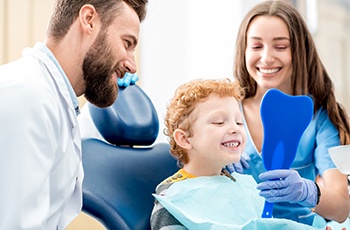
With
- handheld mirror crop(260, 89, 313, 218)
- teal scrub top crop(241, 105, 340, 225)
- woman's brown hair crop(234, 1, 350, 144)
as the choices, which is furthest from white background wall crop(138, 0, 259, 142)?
handheld mirror crop(260, 89, 313, 218)

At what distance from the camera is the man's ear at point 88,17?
1573 mm

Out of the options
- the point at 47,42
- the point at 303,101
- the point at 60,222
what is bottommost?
the point at 60,222

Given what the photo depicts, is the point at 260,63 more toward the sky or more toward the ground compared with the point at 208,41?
more toward the sky

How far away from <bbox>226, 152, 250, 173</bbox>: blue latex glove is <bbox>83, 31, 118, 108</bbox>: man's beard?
539 millimetres

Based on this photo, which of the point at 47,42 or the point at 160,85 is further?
the point at 160,85

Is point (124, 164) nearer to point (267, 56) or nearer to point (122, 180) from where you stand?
point (122, 180)

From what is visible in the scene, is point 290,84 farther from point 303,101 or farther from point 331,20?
point 331,20

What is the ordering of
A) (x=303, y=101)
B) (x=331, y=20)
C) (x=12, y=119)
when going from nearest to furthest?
(x=12, y=119)
(x=303, y=101)
(x=331, y=20)

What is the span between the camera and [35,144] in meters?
1.28

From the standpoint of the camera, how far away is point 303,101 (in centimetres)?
174

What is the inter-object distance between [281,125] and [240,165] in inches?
15.0

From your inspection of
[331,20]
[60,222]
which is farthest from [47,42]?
[331,20]

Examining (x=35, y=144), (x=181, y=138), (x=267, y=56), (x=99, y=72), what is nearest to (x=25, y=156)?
(x=35, y=144)

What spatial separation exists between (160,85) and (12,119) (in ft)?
8.11
